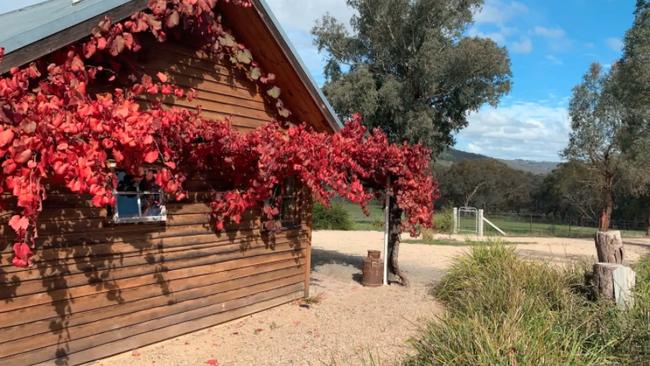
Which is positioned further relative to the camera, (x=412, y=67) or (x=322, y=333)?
(x=412, y=67)

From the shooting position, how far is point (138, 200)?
232 inches

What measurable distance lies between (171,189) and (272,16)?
3159 millimetres

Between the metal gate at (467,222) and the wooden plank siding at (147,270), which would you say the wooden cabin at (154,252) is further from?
the metal gate at (467,222)

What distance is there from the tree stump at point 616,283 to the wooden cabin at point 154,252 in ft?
14.8

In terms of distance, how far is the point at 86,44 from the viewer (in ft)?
15.5

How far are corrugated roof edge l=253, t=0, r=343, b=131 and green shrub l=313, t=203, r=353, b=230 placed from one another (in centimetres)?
1580

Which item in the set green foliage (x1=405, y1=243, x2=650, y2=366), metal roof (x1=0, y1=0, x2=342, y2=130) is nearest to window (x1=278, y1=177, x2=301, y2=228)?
metal roof (x1=0, y1=0, x2=342, y2=130)

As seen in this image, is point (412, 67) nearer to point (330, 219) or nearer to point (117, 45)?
point (330, 219)

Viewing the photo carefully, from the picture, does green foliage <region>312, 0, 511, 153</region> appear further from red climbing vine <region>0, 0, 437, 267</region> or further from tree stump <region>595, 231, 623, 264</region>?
tree stump <region>595, 231, 623, 264</region>

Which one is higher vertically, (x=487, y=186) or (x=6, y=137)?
(x=487, y=186)

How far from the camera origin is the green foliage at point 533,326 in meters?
3.97

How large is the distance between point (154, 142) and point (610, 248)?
19.7 feet

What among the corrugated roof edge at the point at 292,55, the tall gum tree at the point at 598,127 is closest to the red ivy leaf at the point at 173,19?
the corrugated roof edge at the point at 292,55

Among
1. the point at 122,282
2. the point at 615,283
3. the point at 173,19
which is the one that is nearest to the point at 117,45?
the point at 173,19
